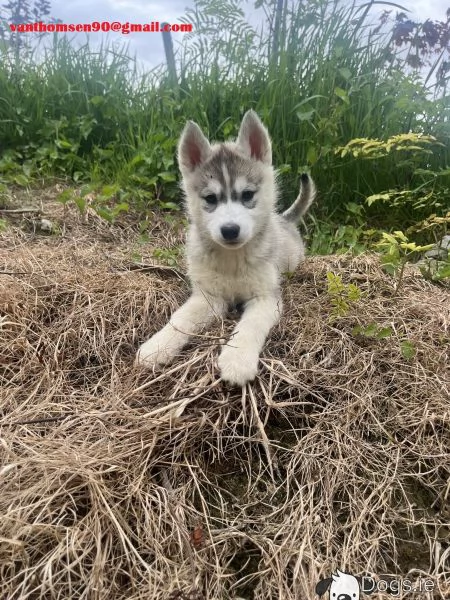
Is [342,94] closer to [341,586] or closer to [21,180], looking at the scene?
[21,180]

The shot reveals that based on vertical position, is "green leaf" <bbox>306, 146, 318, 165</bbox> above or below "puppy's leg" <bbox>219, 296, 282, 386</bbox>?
above

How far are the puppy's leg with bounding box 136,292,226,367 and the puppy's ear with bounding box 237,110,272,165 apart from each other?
98 cm

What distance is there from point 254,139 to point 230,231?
81cm

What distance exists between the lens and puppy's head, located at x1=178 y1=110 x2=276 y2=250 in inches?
101

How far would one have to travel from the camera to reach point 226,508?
167cm

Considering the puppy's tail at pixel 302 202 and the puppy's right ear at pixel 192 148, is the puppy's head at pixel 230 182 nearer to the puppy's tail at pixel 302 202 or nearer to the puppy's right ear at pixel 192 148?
the puppy's right ear at pixel 192 148

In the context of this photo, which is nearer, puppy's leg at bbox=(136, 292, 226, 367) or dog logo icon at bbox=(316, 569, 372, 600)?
dog logo icon at bbox=(316, 569, 372, 600)

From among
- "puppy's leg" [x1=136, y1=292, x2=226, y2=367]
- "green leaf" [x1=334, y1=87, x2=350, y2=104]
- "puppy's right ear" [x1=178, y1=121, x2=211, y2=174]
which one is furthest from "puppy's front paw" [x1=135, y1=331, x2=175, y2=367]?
"green leaf" [x1=334, y1=87, x2=350, y2=104]

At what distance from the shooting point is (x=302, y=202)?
12.7 ft

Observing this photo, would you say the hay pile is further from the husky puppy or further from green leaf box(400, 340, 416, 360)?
the husky puppy

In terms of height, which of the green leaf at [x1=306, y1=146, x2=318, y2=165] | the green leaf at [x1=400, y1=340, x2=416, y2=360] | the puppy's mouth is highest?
the green leaf at [x1=306, y1=146, x2=318, y2=165]

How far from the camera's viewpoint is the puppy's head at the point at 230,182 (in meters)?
2.56

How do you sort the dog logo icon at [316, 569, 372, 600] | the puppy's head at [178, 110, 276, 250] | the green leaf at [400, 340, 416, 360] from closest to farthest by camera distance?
the dog logo icon at [316, 569, 372, 600] < the green leaf at [400, 340, 416, 360] < the puppy's head at [178, 110, 276, 250]

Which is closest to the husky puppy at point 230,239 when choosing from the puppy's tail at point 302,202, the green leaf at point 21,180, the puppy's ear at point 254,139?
the puppy's ear at point 254,139
